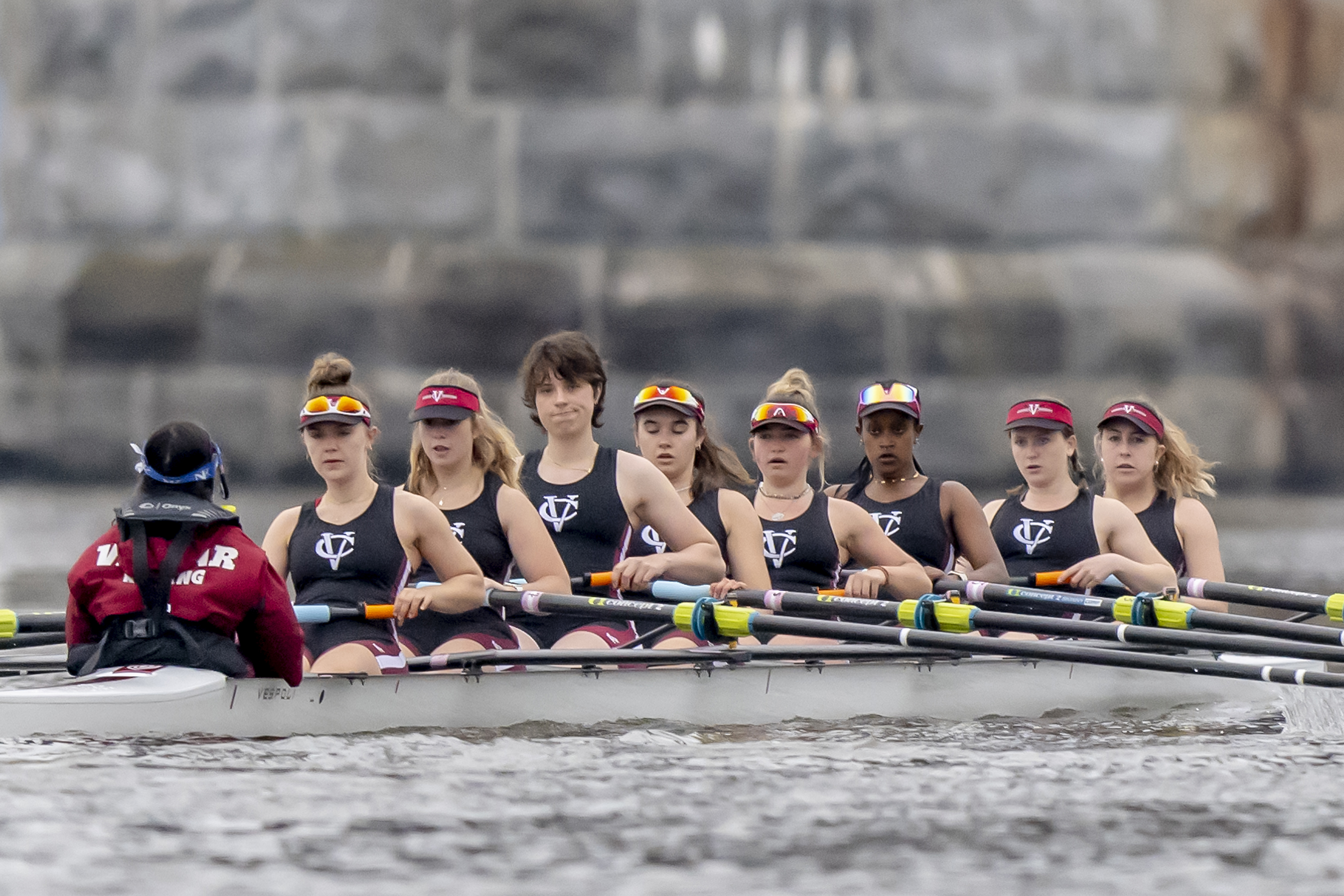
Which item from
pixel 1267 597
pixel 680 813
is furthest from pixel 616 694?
pixel 1267 597

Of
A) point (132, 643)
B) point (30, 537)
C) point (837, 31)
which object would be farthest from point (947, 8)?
point (132, 643)

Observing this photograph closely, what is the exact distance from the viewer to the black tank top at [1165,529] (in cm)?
1012

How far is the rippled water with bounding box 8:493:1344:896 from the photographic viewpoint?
5566mm

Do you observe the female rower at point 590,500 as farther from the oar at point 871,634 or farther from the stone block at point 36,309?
the stone block at point 36,309

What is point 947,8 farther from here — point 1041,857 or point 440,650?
point 1041,857

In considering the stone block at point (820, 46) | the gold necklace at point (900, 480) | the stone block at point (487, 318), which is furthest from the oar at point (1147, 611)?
the stone block at point (820, 46)

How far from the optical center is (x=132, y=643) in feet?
22.9

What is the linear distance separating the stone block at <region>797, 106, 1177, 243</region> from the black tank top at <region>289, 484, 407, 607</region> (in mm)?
11776

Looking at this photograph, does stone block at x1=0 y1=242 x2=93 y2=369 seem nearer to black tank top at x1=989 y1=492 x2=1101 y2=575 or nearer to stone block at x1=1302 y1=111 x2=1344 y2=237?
black tank top at x1=989 y1=492 x2=1101 y2=575

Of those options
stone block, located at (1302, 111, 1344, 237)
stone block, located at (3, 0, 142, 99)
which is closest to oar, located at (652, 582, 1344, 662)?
stone block, located at (1302, 111, 1344, 237)

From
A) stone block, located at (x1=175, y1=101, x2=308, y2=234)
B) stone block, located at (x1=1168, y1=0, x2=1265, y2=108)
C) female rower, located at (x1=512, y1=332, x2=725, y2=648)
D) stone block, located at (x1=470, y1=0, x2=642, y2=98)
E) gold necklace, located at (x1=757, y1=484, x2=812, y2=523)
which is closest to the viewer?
female rower, located at (x1=512, y1=332, x2=725, y2=648)

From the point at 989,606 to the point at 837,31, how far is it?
10.7 metres

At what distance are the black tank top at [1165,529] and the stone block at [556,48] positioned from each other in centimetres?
1025

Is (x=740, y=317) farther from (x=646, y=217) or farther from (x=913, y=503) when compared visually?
(x=913, y=503)
